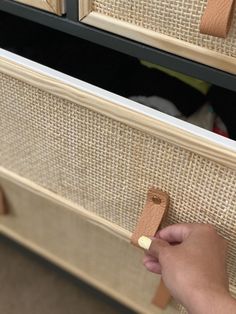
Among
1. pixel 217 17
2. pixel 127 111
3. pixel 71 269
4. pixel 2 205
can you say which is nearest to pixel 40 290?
pixel 71 269

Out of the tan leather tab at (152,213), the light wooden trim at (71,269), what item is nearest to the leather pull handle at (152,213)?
the tan leather tab at (152,213)

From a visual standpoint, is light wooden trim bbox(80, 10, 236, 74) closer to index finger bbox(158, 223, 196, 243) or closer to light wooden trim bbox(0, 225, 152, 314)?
index finger bbox(158, 223, 196, 243)

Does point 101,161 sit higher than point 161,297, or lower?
higher

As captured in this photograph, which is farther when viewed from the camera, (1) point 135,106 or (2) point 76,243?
(2) point 76,243

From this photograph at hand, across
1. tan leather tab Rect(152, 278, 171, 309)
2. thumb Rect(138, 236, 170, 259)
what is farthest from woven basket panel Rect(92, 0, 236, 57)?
tan leather tab Rect(152, 278, 171, 309)

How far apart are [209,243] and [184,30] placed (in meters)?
0.22

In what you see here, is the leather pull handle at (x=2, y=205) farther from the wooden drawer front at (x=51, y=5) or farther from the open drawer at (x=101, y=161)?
the wooden drawer front at (x=51, y=5)

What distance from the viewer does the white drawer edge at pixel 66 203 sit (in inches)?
23.1

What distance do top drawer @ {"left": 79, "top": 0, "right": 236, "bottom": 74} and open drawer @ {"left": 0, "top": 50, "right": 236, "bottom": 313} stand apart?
73 millimetres

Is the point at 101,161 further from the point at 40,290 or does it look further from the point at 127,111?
the point at 40,290

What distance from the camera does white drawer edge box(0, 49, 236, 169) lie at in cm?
42

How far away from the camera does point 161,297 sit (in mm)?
658

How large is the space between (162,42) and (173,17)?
0.10 feet

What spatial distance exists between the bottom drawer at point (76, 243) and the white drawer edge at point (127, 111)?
0.19 m
